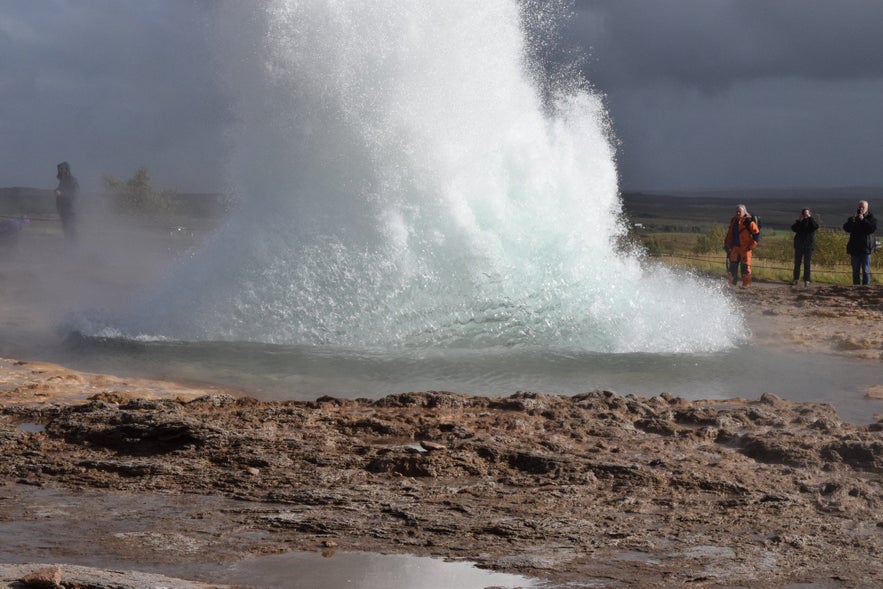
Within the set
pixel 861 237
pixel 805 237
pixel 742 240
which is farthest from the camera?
pixel 805 237

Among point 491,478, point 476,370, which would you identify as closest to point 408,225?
point 476,370

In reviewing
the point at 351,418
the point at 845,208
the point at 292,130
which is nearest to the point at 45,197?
the point at 292,130

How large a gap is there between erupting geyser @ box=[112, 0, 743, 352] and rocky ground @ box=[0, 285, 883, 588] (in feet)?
10.00

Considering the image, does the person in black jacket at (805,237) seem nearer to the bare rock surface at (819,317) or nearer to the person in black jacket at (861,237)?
the bare rock surface at (819,317)

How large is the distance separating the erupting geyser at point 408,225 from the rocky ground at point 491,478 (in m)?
3.05

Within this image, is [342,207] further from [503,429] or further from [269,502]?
[269,502]

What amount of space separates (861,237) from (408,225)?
864 cm

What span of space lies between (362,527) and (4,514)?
1736mm

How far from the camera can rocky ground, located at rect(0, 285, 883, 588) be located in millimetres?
4586

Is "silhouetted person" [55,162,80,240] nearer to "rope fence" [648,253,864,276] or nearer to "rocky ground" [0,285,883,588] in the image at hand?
"rocky ground" [0,285,883,588]

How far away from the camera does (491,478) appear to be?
5793mm

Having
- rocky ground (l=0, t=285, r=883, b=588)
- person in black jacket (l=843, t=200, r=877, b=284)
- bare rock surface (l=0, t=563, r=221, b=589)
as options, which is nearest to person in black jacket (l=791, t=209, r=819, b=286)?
person in black jacket (l=843, t=200, r=877, b=284)

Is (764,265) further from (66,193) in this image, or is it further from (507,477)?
(507,477)

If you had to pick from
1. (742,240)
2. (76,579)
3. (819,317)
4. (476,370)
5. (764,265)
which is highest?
(742,240)
